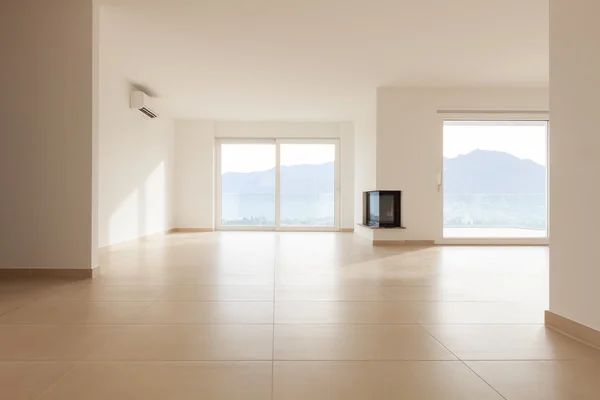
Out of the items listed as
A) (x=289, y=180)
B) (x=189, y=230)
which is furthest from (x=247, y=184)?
(x=189, y=230)

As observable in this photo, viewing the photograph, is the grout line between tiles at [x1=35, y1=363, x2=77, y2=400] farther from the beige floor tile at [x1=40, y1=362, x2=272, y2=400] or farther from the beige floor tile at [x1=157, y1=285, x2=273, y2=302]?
the beige floor tile at [x1=157, y1=285, x2=273, y2=302]

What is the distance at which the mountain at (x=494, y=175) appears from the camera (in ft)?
36.1

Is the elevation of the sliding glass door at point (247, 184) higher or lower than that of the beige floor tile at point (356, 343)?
higher

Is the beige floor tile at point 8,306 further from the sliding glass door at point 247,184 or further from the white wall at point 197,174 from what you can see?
the sliding glass door at point 247,184

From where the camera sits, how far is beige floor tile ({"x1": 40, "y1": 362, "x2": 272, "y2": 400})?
146 cm

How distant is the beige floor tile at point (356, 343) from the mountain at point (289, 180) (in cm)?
828

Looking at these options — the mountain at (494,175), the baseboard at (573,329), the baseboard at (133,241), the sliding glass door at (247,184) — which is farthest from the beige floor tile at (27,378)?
the mountain at (494,175)

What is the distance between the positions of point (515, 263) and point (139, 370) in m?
4.49

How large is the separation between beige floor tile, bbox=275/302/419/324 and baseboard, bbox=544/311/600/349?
2.24 ft

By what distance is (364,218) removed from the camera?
843 cm

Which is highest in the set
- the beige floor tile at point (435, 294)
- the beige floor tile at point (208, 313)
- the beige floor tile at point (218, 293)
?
the beige floor tile at point (208, 313)

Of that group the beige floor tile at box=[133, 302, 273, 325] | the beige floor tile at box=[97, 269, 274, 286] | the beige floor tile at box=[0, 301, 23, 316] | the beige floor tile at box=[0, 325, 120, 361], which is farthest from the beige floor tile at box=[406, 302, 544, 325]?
the beige floor tile at box=[0, 301, 23, 316]

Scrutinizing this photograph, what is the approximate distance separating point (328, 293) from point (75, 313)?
1.62 m

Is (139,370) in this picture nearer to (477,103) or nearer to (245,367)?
(245,367)
